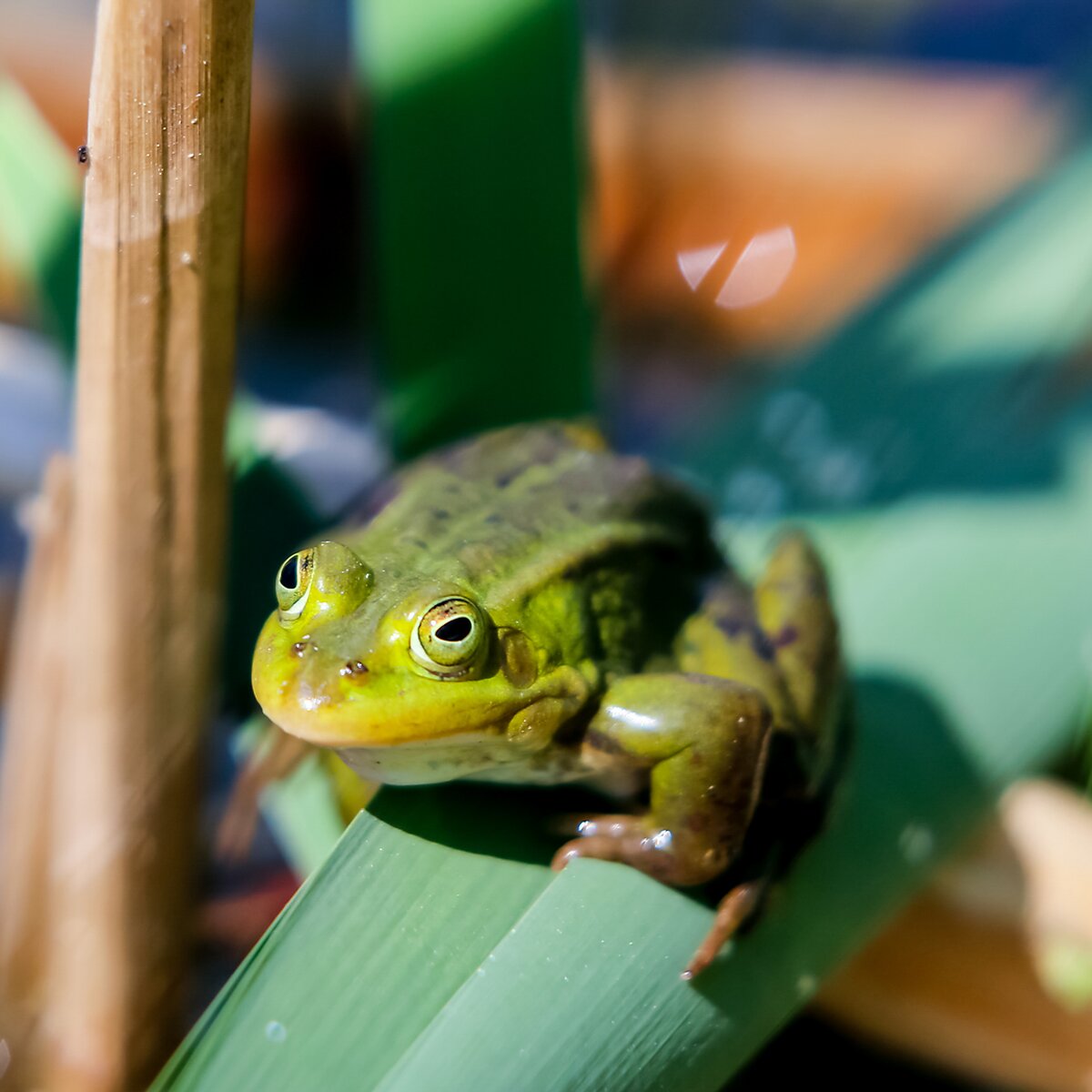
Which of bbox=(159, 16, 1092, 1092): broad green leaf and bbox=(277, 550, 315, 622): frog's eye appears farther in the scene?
bbox=(277, 550, 315, 622): frog's eye

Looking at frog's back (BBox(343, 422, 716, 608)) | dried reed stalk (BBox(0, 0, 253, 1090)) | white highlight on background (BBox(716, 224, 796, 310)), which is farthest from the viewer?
white highlight on background (BBox(716, 224, 796, 310))

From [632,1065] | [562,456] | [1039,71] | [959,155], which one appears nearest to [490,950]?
[632,1065]

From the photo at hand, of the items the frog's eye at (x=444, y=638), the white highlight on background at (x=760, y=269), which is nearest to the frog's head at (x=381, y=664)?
the frog's eye at (x=444, y=638)

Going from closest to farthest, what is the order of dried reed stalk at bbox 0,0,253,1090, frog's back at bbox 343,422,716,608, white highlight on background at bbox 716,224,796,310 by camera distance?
dried reed stalk at bbox 0,0,253,1090 → frog's back at bbox 343,422,716,608 → white highlight on background at bbox 716,224,796,310

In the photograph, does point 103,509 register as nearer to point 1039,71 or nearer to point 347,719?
point 347,719

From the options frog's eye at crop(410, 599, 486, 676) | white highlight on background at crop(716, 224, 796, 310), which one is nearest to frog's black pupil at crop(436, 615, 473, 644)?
frog's eye at crop(410, 599, 486, 676)

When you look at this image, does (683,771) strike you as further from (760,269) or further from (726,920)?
(760,269)

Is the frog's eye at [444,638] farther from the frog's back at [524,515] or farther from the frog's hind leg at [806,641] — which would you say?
the frog's hind leg at [806,641]

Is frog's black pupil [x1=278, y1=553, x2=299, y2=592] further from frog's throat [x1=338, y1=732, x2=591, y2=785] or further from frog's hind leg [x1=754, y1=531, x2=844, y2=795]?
frog's hind leg [x1=754, y1=531, x2=844, y2=795]
